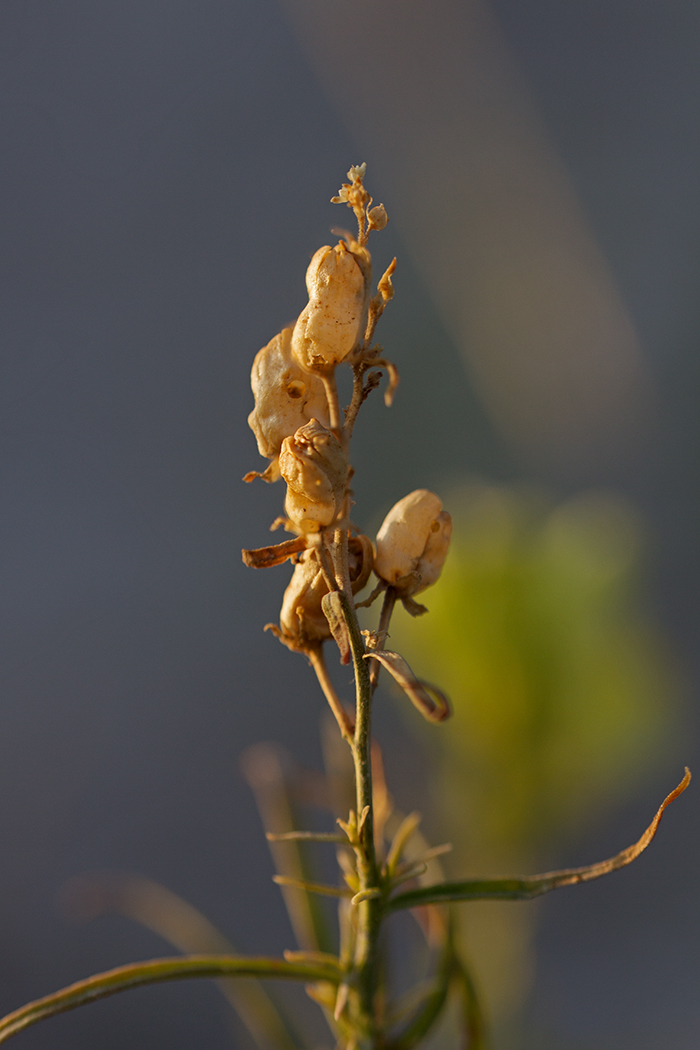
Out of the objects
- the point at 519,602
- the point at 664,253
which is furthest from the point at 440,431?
the point at 519,602

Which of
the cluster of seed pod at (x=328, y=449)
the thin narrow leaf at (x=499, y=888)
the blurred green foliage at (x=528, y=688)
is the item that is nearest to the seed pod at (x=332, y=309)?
the cluster of seed pod at (x=328, y=449)

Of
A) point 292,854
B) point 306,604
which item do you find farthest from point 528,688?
point 306,604

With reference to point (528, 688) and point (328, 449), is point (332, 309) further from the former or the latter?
point (528, 688)

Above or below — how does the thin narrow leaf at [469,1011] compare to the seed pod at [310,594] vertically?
below

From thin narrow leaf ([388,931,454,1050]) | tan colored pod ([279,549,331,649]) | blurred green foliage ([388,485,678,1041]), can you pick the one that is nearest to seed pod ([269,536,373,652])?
tan colored pod ([279,549,331,649])

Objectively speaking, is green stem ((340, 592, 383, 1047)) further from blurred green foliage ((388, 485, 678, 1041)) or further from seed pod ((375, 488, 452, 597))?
blurred green foliage ((388, 485, 678, 1041))

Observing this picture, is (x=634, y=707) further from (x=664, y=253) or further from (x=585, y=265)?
(x=664, y=253)

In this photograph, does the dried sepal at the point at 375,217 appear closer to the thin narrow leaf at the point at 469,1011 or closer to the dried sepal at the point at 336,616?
the dried sepal at the point at 336,616

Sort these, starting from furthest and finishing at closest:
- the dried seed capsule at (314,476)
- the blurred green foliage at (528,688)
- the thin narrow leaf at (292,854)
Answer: the blurred green foliage at (528,688)
the thin narrow leaf at (292,854)
the dried seed capsule at (314,476)
